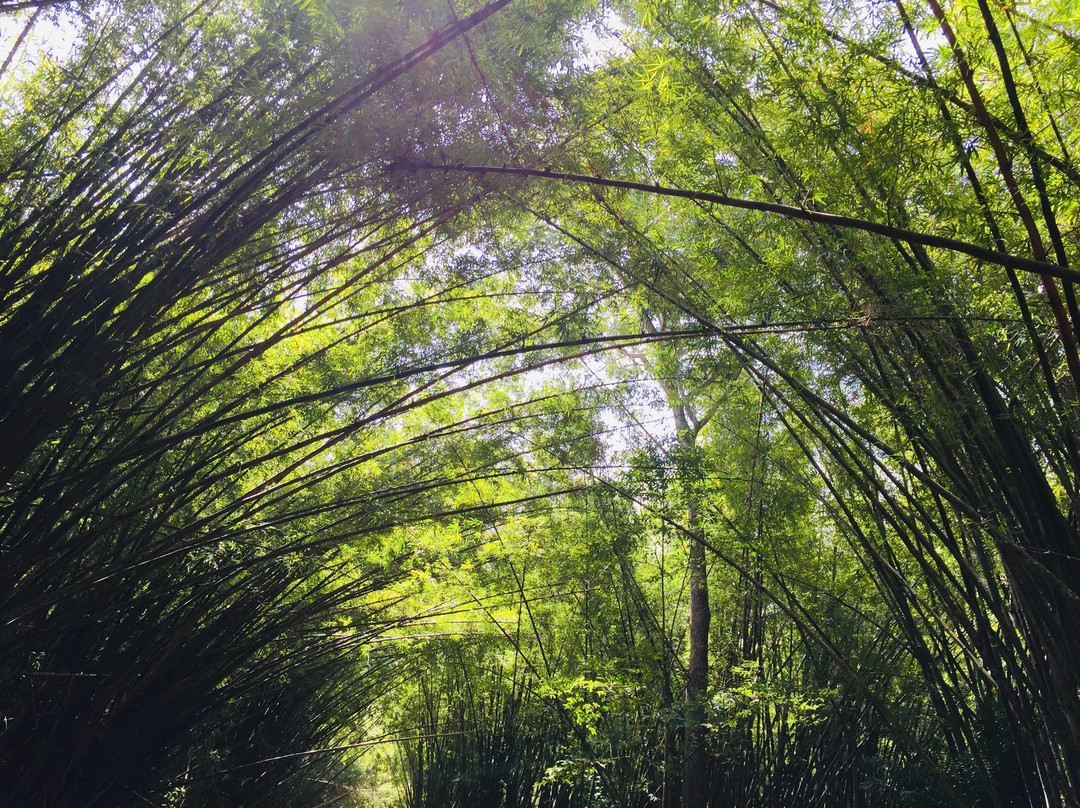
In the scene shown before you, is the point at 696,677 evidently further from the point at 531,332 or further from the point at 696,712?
the point at 531,332

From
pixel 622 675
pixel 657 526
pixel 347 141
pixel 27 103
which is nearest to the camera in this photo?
pixel 347 141

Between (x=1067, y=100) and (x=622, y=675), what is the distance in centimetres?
361

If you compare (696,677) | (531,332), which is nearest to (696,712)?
(696,677)

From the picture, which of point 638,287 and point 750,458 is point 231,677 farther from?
point 750,458

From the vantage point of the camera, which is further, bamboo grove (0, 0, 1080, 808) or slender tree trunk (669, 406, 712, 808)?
slender tree trunk (669, 406, 712, 808)

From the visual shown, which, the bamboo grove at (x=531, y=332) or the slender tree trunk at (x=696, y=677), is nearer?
the bamboo grove at (x=531, y=332)

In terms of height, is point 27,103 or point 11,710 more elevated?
point 27,103

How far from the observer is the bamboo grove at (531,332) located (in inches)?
85.5

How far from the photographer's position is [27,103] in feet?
8.43

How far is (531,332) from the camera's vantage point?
133 inches

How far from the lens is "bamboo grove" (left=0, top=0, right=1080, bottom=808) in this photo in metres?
2.17

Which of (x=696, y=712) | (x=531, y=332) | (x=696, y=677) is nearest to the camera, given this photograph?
(x=531, y=332)

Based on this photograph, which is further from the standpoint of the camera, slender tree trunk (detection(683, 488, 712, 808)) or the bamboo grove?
slender tree trunk (detection(683, 488, 712, 808))

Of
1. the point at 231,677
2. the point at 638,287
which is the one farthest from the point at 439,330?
the point at 231,677
